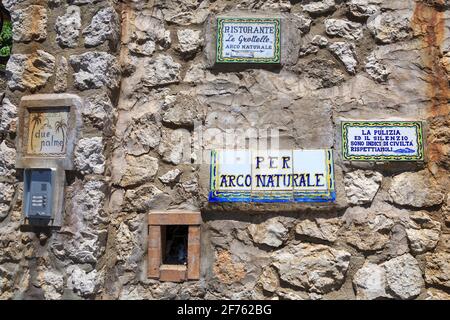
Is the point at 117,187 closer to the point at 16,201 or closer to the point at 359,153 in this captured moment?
the point at 16,201

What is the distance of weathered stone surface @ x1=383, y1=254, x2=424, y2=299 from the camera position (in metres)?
2.21

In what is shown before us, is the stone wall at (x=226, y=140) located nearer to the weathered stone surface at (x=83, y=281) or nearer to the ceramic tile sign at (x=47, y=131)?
the weathered stone surface at (x=83, y=281)

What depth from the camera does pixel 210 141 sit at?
99.0 inches

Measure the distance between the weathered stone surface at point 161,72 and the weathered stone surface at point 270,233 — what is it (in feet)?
3.44

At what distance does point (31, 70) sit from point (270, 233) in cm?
174

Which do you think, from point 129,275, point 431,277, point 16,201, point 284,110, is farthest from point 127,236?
point 431,277

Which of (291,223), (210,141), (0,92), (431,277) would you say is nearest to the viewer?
(431,277)

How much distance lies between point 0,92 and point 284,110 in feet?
6.40

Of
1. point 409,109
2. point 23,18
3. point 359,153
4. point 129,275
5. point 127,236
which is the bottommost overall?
point 129,275

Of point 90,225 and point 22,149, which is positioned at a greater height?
point 22,149

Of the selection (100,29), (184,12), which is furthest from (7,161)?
(184,12)

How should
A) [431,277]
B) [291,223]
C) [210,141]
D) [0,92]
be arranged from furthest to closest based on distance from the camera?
[0,92] → [210,141] → [291,223] → [431,277]

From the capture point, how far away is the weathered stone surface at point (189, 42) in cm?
263

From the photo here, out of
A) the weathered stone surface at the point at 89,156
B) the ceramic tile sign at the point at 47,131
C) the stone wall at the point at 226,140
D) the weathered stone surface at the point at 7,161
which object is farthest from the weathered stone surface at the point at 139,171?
the weathered stone surface at the point at 7,161
